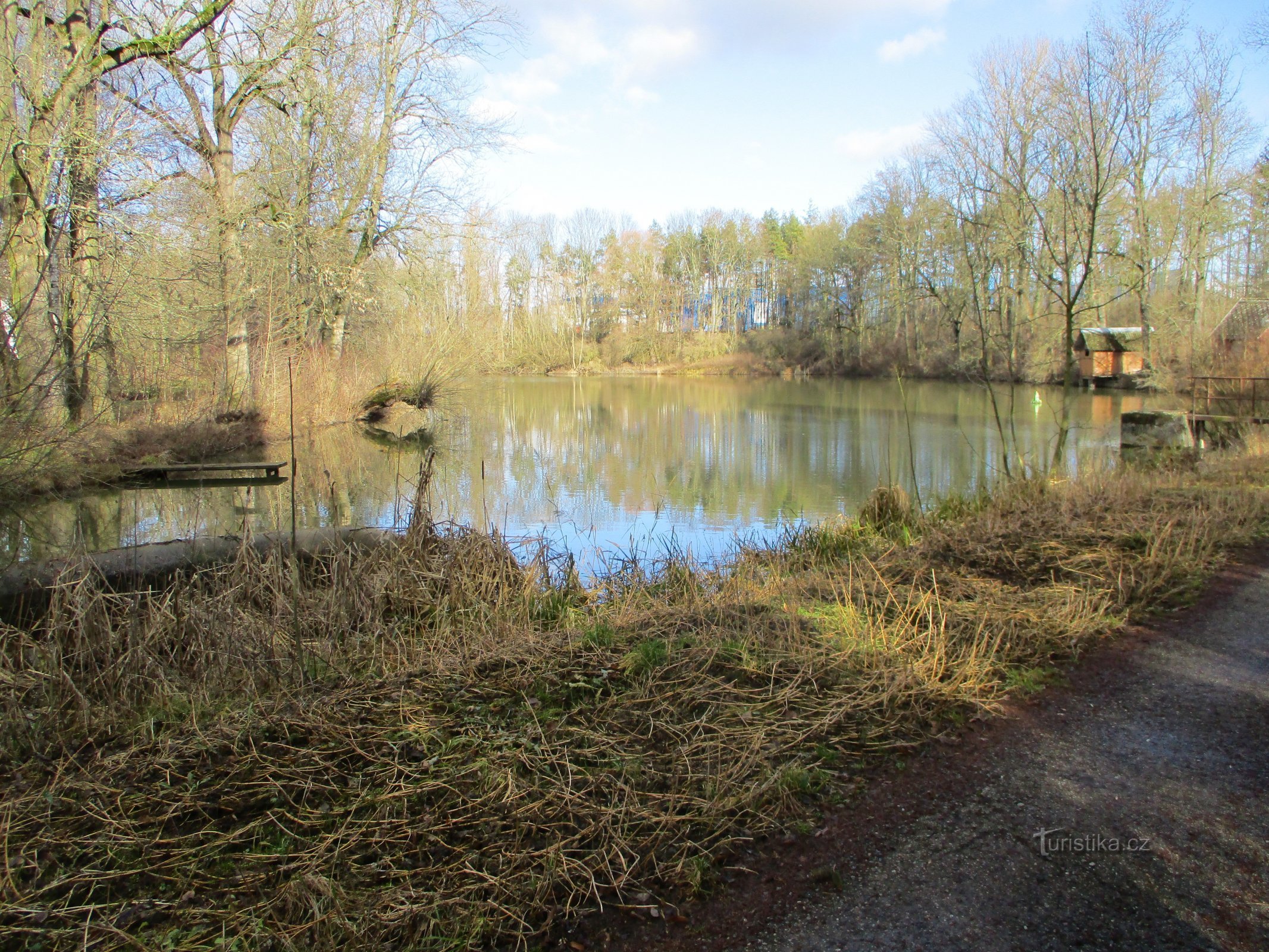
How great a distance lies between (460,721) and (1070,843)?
2.26 metres

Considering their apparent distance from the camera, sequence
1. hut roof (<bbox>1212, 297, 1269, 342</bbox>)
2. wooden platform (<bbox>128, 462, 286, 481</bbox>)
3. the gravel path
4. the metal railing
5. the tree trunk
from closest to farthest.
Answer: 1. the gravel path
2. wooden platform (<bbox>128, 462, 286, 481</bbox>)
3. the metal railing
4. the tree trunk
5. hut roof (<bbox>1212, 297, 1269, 342</bbox>)

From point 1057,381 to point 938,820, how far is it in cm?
4182

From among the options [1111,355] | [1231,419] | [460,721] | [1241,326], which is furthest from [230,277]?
[1111,355]

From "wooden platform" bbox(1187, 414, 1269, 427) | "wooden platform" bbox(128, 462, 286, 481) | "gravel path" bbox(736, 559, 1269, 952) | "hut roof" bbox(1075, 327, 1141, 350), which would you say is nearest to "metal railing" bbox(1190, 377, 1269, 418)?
"wooden platform" bbox(1187, 414, 1269, 427)

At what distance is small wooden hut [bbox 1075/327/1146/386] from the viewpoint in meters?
37.7

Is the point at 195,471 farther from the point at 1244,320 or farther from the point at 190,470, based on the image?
the point at 1244,320

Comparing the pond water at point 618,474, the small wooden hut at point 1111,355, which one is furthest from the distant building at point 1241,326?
the small wooden hut at point 1111,355

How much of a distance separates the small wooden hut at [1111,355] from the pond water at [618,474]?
8.65m

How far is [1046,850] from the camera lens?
8.29 feet

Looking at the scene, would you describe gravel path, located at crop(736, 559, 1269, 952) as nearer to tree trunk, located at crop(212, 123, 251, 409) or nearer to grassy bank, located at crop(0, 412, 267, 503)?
grassy bank, located at crop(0, 412, 267, 503)

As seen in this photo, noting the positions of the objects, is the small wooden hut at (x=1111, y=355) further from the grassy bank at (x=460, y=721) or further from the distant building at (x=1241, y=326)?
the grassy bank at (x=460, y=721)

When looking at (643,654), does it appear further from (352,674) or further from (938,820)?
(938,820)

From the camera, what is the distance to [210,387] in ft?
58.1

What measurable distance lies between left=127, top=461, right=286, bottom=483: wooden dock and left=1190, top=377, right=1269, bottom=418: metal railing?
1674cm
